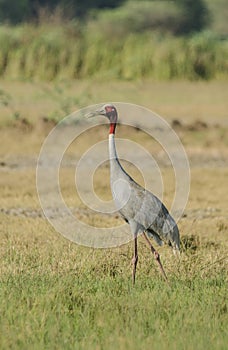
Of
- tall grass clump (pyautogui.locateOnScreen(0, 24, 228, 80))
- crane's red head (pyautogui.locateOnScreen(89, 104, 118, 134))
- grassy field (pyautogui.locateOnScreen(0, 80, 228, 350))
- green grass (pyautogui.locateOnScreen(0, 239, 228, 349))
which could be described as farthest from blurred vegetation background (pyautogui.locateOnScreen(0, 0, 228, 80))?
green grass (pyautogui.locateOnScreen(0, 239, 228, 349))

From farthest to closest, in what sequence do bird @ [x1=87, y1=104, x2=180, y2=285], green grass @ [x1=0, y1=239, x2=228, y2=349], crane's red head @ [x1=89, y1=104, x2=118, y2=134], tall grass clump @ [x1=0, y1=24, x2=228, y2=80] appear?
tall grass clump @ [x1=0, y1=24, x2=228, y2=80], crane's red head @ [x1=89, y1=104, x2=118, y2=134], bird @ [x1=87, y1=104, x2=180, y2=285], green grass @ [x1=0, y1=239, x2=228, y2=349]

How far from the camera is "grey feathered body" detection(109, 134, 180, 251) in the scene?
7.66 meters

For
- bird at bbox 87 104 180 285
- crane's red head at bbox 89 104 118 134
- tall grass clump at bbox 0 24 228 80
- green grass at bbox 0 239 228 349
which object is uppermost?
tall grass clump at bbox 0 24 228 80

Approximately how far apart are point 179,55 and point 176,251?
17461mm

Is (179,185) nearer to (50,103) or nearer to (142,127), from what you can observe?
(142,127)

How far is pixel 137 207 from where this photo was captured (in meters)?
7.69

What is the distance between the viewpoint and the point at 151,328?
19.8 feet

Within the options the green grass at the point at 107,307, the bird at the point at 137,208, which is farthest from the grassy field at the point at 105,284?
the bird at the point at 137,208

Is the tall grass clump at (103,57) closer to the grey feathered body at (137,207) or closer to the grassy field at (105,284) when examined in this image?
the grassy field at (105,284)

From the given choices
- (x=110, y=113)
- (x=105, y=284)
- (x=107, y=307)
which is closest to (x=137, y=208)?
(x=110, y=113)

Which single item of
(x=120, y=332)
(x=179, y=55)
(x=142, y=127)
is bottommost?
(x=120, y=332)

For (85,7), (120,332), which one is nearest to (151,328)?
(120,332)

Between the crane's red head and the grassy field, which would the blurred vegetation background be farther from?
the crane's red head

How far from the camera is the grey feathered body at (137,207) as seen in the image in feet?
25.1
